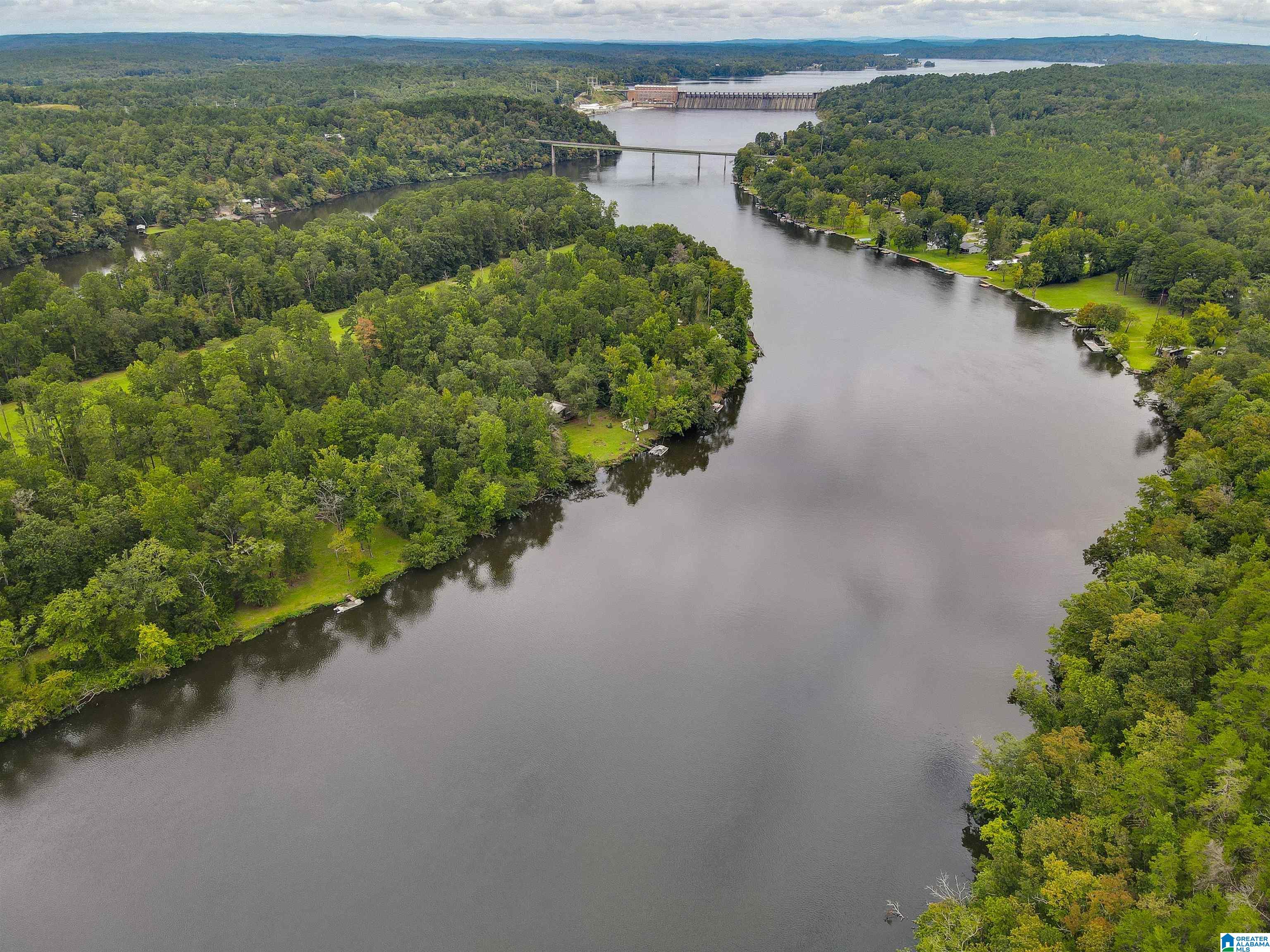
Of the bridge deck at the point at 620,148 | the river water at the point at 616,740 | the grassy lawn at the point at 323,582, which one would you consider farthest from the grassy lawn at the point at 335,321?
the bridge deck at the point at 620,148

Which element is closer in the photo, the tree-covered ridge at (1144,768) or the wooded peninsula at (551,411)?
the tree-covered ridge at (1144,768)

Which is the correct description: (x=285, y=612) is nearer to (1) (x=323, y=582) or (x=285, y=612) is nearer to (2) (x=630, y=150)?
(1) (x=323, y=582)

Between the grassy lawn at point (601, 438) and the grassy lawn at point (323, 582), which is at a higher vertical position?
the grassy lawn at point (601, 438)

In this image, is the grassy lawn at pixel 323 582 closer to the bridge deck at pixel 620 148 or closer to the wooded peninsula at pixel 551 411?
the wooded peninsula at pixel 551 411

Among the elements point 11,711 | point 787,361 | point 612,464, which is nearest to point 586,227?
point 787,361

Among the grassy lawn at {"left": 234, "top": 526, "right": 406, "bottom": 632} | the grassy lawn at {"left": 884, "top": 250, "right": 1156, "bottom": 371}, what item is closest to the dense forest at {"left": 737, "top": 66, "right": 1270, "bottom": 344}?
the grassy lawn at {"left": 884, "top": 250, "right": 1156, "bottom": 371}

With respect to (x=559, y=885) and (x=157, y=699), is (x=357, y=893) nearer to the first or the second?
(x=559, y=885)
